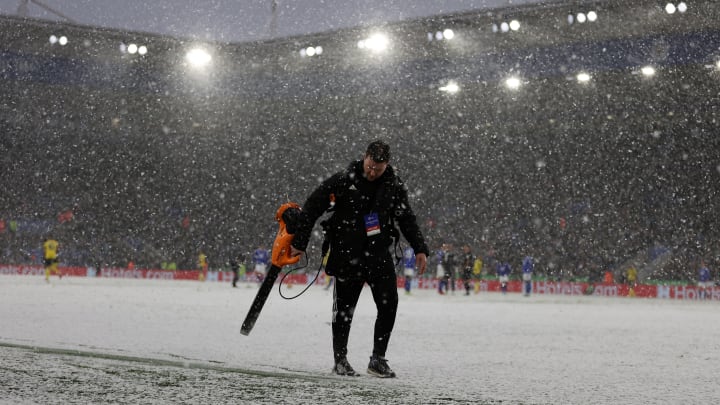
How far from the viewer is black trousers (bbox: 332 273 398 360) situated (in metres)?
5.59

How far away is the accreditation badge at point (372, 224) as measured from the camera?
18.1ft

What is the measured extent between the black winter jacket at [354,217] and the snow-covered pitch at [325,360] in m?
0.78

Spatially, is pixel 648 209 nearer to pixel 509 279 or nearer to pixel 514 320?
pixel 509 279

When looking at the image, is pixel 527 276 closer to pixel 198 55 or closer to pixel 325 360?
pixel 198 55

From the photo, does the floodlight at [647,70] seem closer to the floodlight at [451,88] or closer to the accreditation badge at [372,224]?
the floodlight at [451,88]

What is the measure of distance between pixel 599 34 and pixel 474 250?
10317 mm

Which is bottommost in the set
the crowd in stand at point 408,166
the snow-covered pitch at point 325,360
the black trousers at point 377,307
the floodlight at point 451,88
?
the snow-covered pitch at point 325,360

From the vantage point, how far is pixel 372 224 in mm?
5504

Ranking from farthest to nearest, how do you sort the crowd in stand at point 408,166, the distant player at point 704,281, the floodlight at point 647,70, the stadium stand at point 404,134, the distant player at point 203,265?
the distant player at point 203,265, the crowd in stand at point 408,166, the stadium stand at point 404,134, the floodlight at point 647,70, the distant player at point 704,281

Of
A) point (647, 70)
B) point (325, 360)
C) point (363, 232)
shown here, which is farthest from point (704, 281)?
point (363, 232)

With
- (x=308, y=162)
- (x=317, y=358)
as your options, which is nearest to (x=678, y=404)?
(x=317, y=358)

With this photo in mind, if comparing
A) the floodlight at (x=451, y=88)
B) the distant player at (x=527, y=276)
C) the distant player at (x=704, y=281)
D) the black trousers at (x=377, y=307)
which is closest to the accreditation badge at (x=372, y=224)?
the black trousers at (x=377, y=307)

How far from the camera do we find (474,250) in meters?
34.0

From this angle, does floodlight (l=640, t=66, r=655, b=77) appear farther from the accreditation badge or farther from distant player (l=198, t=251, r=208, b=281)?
the accreditation badge
